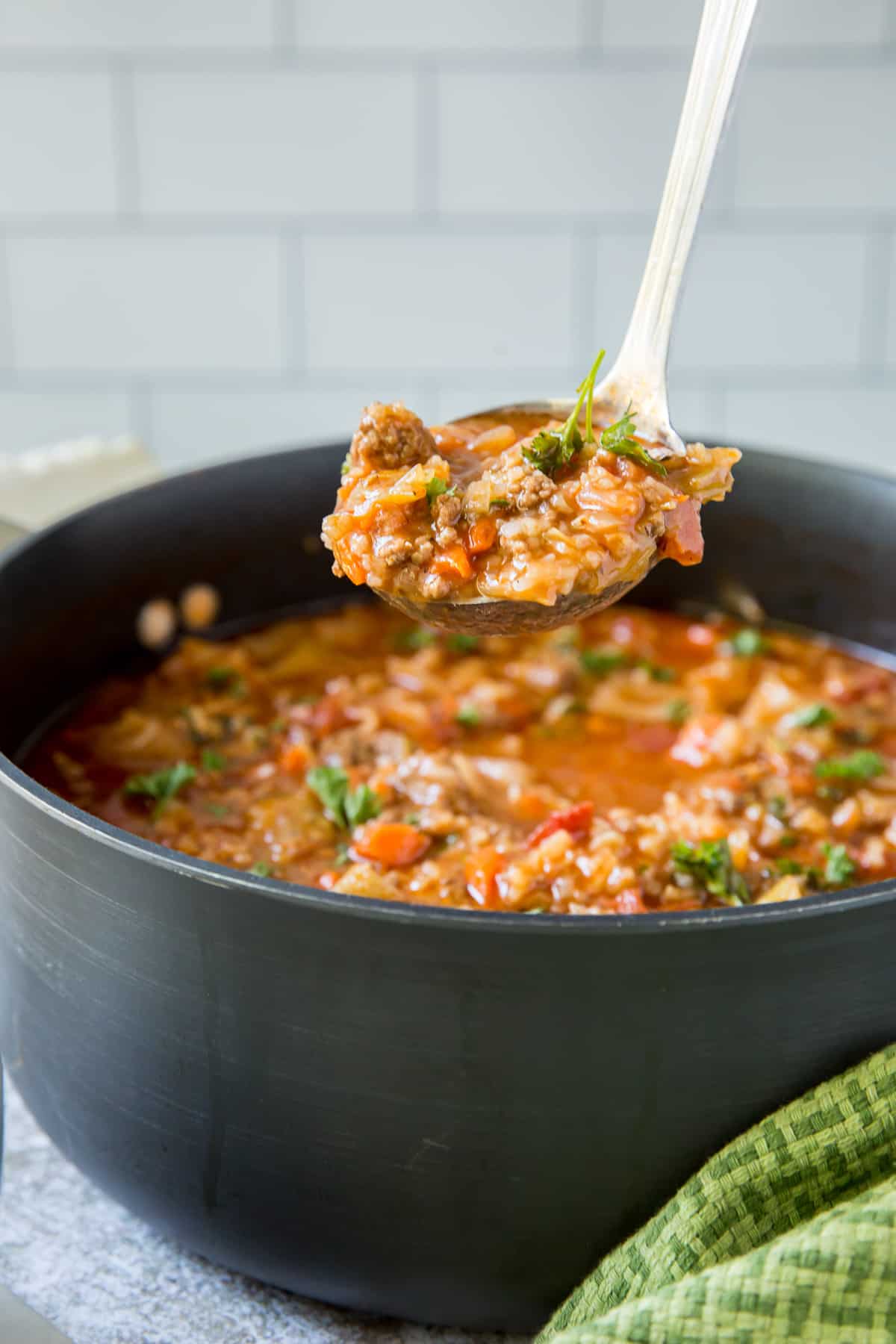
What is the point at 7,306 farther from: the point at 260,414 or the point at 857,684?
the point at 857,684

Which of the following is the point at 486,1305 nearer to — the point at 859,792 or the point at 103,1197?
the point at 103,1197

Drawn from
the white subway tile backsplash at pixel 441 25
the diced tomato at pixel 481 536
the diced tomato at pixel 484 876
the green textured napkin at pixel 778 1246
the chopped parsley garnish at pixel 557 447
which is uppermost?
the white subway tile backsplash at pixel 441 25

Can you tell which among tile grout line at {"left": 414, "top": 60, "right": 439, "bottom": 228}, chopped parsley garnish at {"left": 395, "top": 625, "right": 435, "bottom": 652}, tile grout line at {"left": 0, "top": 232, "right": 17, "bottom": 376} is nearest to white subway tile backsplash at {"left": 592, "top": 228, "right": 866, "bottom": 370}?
tile grout line at {"left": 414, "top": 60, "right": 439, "bottom": 228}

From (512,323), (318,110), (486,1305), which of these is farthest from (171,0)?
(486,1305)

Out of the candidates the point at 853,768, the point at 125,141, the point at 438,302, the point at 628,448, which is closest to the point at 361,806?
the point at 628,448

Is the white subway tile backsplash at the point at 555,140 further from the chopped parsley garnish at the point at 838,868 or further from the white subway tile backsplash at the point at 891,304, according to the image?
the chopped parsley garnish at the point at 838,868

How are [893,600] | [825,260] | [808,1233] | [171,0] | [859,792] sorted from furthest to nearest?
1. [825,260]
2. [171,0]
3. [893,600]
4. [859,792]
5. [808,1233]

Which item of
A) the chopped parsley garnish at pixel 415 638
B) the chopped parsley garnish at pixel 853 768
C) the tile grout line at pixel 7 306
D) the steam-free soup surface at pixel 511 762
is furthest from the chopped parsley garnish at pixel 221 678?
the tile grout line at pixel 7 306

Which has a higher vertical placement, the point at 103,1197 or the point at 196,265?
the point at 196,265
